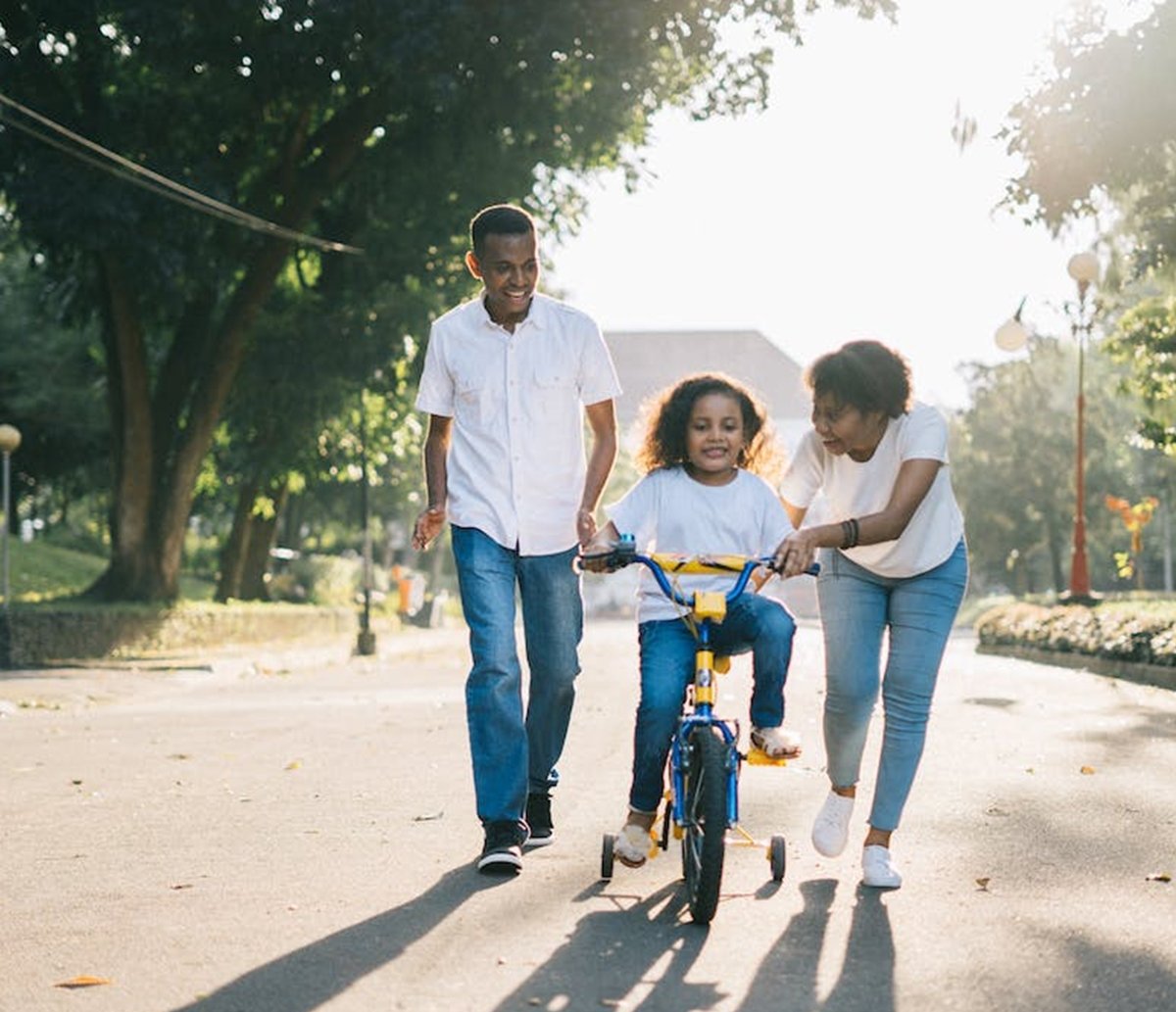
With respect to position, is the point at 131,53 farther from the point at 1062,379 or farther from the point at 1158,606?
the point at 1062,379

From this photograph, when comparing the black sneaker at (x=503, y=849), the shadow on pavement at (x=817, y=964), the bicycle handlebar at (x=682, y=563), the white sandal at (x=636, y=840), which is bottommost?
the shadow on pavement at (x=817, y=964)

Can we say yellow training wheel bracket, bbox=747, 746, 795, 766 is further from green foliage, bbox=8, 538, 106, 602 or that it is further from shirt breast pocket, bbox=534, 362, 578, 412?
green foliage, bbox=8, 538, 106, 602

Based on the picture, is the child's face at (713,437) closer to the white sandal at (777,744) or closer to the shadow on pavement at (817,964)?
the white sandal at (777,744)

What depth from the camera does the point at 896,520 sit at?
5875mm

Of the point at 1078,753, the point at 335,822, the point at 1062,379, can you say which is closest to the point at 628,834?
the point at 335,822

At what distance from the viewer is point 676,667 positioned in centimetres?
577

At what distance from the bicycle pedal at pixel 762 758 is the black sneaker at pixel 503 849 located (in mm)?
853

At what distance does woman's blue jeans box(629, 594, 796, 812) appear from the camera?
5.77m

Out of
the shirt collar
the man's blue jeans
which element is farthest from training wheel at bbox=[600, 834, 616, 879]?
the shirt collar

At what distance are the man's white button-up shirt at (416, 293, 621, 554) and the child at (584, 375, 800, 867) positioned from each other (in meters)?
0.52

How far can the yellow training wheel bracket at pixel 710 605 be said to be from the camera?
18.2 feet

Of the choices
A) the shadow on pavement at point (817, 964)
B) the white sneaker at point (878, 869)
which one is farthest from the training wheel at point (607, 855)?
the white sneaker at point (878, 869)

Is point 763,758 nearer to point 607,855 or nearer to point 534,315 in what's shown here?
point 607,855

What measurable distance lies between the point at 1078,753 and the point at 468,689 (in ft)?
16.9
